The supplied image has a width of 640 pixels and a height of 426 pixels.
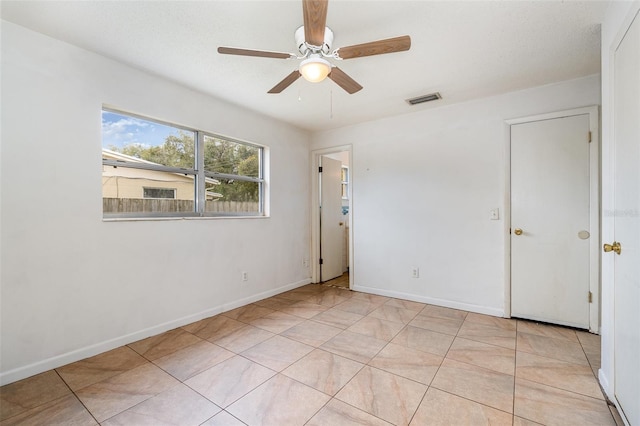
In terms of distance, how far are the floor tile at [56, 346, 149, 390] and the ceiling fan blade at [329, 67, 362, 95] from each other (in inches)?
102

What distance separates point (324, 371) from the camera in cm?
207

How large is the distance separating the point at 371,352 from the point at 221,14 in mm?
2710

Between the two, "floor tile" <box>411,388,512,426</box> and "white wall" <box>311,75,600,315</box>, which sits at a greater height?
"white wall" <box>311,75,600,315</box>

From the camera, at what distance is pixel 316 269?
4.61 m

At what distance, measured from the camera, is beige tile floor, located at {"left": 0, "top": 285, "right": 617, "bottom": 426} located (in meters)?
1.63

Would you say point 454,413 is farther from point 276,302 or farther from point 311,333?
point 276,302

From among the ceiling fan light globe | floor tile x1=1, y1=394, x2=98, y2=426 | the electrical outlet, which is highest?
the ceiling fan light globe

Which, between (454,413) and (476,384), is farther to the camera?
(476,384)

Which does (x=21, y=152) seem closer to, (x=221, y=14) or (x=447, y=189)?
(x=221, y=14)

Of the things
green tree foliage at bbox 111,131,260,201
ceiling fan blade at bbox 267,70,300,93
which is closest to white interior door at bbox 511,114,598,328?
ceiling fan blade at bbox 267,70,300,93

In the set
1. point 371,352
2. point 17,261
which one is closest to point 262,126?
point 17,261

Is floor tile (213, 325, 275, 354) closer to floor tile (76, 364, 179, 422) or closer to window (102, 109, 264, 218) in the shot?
floor tile (76, 364, 179, 422)

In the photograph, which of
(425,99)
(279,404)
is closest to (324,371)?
(279,404)

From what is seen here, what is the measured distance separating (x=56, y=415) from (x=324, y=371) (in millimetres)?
1610
